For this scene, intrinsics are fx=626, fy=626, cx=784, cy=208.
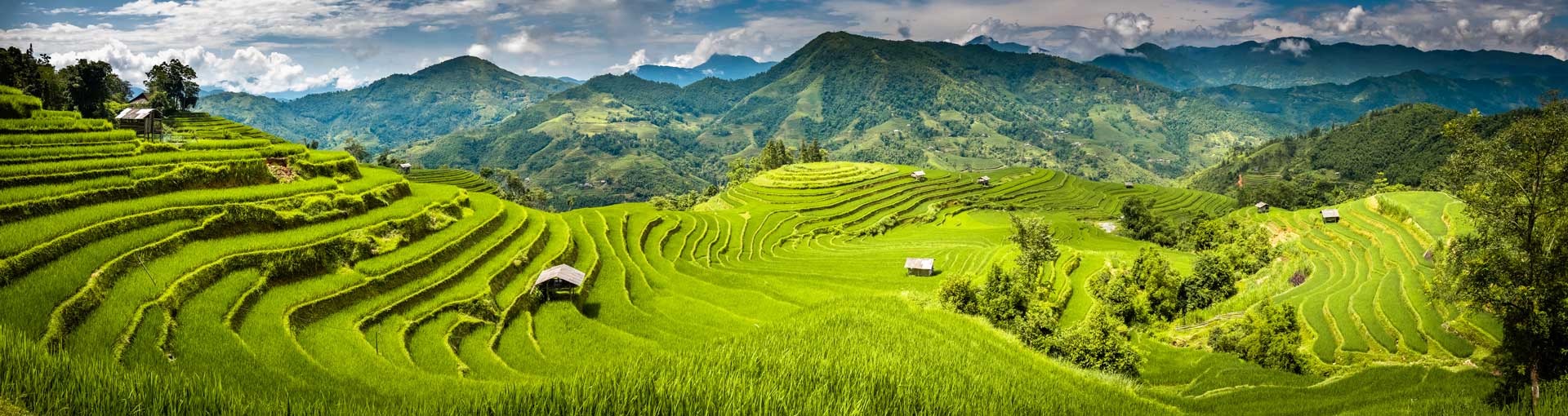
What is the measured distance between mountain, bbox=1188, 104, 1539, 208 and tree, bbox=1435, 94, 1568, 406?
401 feet

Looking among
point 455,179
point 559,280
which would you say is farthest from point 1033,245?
point 455,179

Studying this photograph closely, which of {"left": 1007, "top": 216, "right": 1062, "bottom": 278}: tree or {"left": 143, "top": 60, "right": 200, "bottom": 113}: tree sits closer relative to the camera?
{"left": 1007, "top": 216, "right": 1062, "bottom": 278}: tree

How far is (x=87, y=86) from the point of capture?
2098 inches

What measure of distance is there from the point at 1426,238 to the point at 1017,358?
36.1m

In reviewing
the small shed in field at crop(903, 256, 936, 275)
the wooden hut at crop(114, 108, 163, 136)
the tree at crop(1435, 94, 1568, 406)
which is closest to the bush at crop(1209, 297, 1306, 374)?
the tree at crop(1435, 94, 1568, 406)

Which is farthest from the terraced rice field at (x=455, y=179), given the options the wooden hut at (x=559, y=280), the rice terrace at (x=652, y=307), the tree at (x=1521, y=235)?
the tree at (x=1521, y=235)

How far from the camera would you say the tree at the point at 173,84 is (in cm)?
7350

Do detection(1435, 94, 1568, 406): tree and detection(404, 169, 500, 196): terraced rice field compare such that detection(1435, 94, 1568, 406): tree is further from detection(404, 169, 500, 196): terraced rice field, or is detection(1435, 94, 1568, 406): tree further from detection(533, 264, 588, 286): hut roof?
detection(404, 169, 500, 196): terraced rice field

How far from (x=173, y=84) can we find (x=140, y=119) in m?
64.2

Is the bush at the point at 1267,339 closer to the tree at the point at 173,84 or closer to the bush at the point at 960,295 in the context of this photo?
the bush at the point at 960,295

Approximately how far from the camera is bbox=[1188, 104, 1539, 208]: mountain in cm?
13744

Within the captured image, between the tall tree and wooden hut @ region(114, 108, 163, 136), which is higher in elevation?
the tall tree

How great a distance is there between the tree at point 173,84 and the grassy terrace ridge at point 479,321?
67263 millimetres

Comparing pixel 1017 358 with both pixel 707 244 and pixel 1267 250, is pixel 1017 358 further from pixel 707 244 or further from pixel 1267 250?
pixel 1267 250
